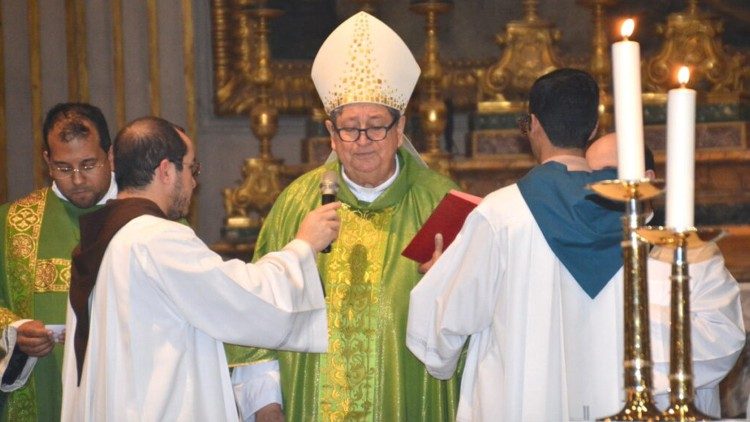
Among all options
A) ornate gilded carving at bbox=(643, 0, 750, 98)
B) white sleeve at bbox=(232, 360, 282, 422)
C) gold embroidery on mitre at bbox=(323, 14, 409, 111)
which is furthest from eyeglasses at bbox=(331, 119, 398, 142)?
ornate gilded carving at bbox=(643, 0, 750, 98)

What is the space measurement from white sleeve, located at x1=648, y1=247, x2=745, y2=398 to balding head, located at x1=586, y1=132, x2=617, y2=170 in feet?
1.17

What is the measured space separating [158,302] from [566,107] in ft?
4.27

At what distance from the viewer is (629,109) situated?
2449mm

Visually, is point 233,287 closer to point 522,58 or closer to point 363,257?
point 363,257

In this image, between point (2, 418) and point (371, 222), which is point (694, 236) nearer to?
point (371, 222)

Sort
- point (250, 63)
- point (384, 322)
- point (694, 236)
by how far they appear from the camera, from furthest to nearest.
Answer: point (250, 63) → point (384, 322) → point (694, 236)

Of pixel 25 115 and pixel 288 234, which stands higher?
pixel 25 115

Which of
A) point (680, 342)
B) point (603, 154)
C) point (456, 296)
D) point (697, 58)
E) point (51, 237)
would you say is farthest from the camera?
point (697, 58)

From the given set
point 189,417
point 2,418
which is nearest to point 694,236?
point 189,417

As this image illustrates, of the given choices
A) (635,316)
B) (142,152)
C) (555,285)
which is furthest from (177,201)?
(635,316)

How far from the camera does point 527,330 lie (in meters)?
3.89

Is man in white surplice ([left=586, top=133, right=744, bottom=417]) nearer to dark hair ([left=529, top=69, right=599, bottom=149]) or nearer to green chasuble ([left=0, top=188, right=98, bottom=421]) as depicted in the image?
dark hair ([left=529, top=69, right=599, bottom=149])

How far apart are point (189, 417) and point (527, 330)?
1018mm

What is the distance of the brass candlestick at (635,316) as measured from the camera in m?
2.48
